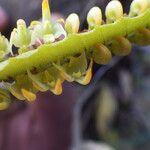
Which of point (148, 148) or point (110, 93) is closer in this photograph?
point (110, 93)

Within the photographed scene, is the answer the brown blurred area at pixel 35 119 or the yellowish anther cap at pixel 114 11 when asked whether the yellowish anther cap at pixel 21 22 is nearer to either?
the yellowish anther cap at pixel 114 11

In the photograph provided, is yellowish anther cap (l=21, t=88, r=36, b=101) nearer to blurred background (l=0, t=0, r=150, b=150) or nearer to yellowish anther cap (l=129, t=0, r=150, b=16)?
yellowish anther cap (l=129, t=0, r=150, b=16)

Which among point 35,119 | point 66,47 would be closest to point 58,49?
point 66,47

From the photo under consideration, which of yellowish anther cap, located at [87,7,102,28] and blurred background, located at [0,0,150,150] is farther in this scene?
blurred background, located at [0,0,150,150]

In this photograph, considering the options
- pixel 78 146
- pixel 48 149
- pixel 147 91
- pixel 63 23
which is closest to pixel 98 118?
pixel 78 146

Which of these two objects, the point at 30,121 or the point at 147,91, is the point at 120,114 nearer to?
the point at 147,91

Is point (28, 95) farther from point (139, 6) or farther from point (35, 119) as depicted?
point (35, 119)

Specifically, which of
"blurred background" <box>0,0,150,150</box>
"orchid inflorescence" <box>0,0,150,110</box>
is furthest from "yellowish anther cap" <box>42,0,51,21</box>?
"blurred background" <box>0,0,150,150</box>
